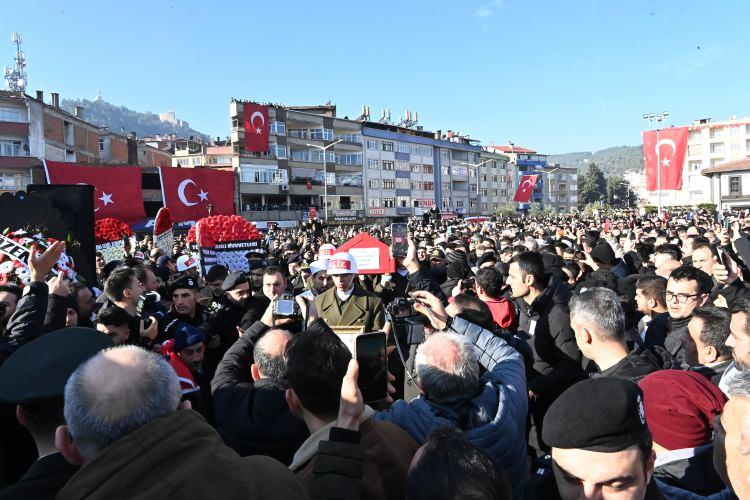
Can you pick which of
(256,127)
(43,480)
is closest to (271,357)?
(43,480)

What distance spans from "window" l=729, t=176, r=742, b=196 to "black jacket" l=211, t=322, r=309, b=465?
6066cm

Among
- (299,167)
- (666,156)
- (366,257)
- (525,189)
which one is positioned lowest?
(366,257)

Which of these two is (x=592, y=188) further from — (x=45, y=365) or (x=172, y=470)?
(x=172, y=470)

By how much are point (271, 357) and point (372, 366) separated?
0.72 m

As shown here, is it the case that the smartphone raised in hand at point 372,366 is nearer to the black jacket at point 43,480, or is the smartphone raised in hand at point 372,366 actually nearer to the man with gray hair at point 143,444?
the man with gray hair at point 143,444

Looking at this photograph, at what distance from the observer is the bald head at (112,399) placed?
5.34ft

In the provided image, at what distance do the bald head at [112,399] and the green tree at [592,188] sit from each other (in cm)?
12627

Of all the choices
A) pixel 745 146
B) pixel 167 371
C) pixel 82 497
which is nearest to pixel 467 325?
pixel 167 371

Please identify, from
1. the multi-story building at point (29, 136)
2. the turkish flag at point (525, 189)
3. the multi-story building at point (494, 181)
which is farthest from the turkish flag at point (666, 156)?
the multi-story building at point (494, 181)

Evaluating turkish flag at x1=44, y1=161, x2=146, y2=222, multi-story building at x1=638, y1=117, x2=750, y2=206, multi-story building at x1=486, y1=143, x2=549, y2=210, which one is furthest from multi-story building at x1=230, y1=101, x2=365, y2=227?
multi-story building at x1=638, y1=117, x2=750, y2=206

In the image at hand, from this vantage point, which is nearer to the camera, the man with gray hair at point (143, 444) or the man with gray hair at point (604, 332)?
the man with gray hair at point (143, 444)

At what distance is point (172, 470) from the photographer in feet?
4.59

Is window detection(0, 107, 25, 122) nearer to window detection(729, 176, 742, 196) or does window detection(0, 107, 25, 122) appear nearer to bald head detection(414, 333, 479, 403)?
bald head detection(414, 333, 479, 403)

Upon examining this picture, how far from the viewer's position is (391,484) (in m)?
2.04
